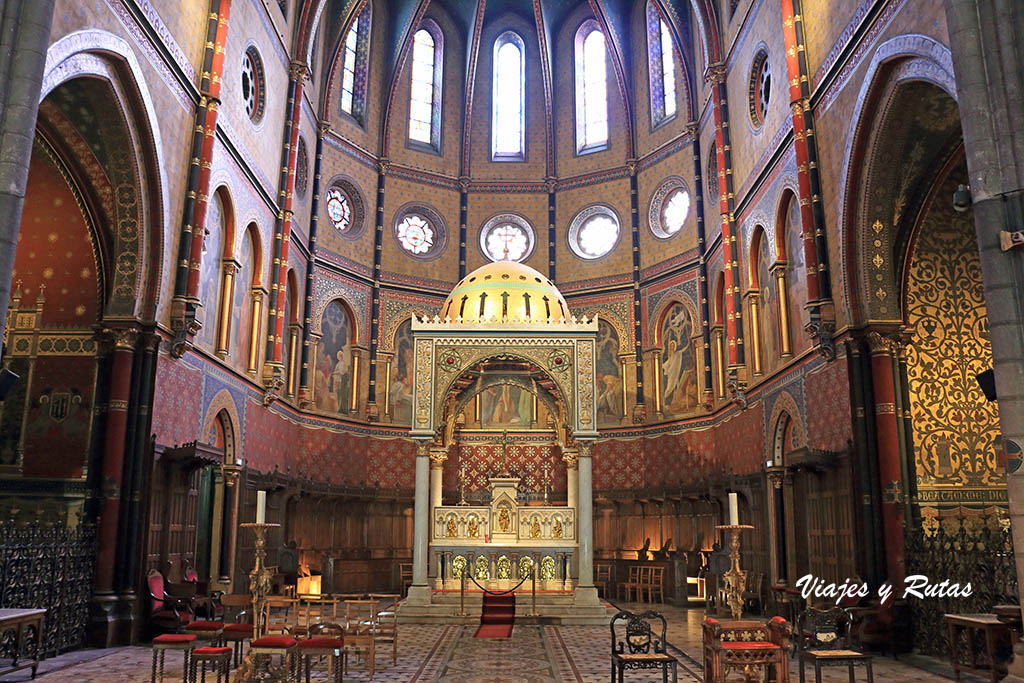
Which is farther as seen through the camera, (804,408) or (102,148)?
(804,408)

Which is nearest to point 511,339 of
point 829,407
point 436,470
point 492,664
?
point 436,470

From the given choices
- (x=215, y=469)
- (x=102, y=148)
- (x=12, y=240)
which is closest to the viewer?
(x=12, y=240)

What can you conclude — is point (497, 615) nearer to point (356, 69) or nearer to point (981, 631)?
point (981, 631)

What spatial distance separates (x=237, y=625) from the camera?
33.7 feet

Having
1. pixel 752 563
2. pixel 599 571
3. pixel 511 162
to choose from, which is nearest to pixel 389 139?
pixel 511 162

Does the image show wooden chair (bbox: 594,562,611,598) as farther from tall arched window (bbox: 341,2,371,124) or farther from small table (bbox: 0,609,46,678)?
small table (bbox: 0,609,46,678)

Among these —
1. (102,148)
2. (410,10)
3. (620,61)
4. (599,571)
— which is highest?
(410,10)

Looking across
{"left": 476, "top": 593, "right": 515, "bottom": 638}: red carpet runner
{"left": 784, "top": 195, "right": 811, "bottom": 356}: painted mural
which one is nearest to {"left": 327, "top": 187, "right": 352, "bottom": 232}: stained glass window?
{"left": 784, "top": 195, "right": 811, "bottom": 356}: painted mural

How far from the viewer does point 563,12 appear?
A: 2812 centimetres

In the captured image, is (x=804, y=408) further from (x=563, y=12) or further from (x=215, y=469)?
(x=563, y=12)

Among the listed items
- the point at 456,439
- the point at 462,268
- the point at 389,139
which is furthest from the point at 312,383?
the point at 389,139

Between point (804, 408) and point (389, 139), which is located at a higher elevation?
point (389, 139)

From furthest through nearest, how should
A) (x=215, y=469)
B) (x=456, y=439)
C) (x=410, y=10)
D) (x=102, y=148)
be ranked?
(x=410, y=10)
(x=456, y=439)
(x=215, y=469)
(x=102, y=148)

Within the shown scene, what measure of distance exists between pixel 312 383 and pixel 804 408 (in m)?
13.1
